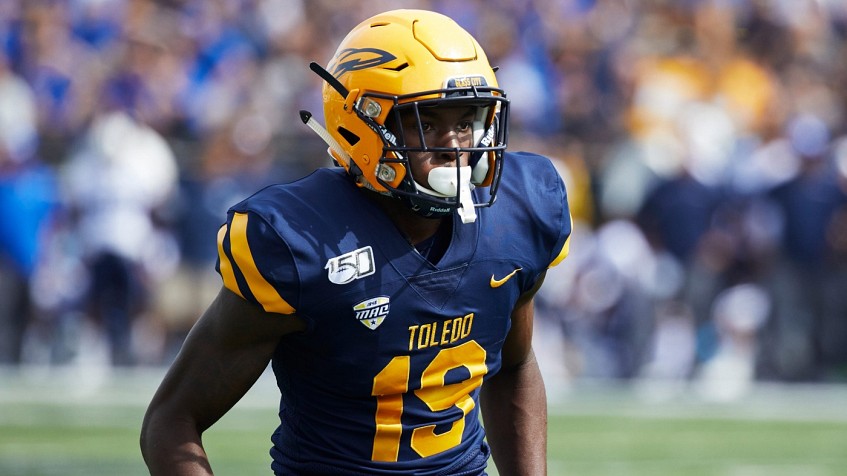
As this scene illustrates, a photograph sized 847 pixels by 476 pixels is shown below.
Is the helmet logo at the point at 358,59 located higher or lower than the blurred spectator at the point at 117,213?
lower

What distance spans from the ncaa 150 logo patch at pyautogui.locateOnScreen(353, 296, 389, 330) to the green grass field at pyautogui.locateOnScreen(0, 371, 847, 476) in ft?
13.1

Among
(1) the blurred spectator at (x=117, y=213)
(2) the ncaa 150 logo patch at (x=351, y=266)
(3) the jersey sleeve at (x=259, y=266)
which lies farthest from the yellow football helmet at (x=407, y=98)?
(1) the blurred spectator at (x=117, y=213)

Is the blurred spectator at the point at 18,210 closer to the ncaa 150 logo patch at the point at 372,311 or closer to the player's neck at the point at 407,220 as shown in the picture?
the player's neck at the point at 407,220

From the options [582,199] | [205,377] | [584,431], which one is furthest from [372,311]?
[582,199]

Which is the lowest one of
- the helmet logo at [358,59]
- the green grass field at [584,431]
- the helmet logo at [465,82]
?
the green grass field at [584,431]

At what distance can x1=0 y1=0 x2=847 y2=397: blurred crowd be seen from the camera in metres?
9.66

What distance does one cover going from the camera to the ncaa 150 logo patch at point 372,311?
270 cm

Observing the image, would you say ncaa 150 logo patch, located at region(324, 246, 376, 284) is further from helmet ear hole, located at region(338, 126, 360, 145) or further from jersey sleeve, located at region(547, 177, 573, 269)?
jersey sleeve, located at region(547, 177, 573, 269)

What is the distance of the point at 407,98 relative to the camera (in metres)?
2.73

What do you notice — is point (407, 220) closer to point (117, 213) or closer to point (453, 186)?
point (453, 186)

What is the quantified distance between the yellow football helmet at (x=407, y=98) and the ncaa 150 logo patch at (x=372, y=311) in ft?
0.71

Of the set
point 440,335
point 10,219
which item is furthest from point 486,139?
point 10,219

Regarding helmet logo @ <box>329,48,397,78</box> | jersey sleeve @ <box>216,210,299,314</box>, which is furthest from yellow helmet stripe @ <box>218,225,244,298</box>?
helmet logo @ <box>329,48,397,78</box>

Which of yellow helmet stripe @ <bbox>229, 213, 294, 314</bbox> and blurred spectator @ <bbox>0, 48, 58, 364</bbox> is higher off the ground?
blurred spectator @ <bbox>0, 48, 58, 364</bbox>
